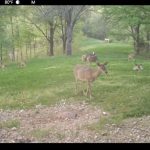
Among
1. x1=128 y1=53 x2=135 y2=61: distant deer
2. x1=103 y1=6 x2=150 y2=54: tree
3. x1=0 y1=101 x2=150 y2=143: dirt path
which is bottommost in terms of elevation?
x1=0 y1=101 x2=150 y2=143: dirt path

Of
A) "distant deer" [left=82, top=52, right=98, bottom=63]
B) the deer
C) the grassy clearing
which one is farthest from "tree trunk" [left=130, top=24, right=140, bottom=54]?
the grassy clearing

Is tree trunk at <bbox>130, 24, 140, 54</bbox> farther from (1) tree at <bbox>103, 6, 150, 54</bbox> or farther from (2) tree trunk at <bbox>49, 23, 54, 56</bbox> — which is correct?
(2) tree trunk at <bbox>49, 23, 54, 56</bbox>

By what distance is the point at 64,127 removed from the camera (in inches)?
226

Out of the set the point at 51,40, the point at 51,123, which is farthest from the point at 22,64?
the point at 51,123

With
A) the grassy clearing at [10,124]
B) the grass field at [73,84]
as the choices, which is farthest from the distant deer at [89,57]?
the grassy clearing at [10,124]

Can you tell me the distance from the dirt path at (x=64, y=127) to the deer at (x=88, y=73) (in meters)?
0.53

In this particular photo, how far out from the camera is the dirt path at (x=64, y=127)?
555cm

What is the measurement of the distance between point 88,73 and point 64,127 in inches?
72.4

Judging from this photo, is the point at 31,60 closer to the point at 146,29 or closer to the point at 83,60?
the point at 83,60

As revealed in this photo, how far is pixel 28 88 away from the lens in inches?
252

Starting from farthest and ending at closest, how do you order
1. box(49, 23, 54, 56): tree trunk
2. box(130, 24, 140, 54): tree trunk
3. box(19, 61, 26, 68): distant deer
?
box(130, 24, 140, 54): tree trunk
box(49, 23, 54, 56): tree trunk
box(19, 61, 26, 68): distant deer

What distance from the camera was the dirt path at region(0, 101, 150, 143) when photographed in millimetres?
5551

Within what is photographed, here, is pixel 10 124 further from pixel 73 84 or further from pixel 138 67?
pixel 138 67

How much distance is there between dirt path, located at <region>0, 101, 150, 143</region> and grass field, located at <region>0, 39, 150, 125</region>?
157 millimetres
